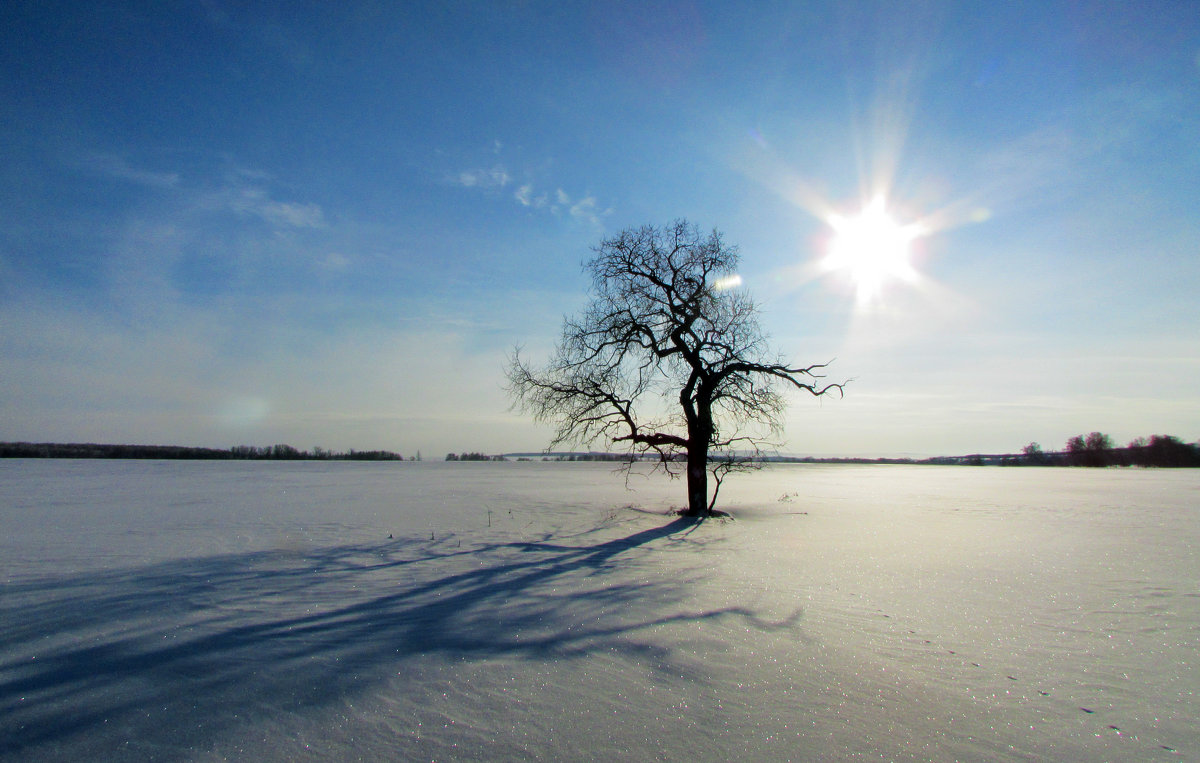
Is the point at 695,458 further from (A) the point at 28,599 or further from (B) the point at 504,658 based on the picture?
(A) the point at 28,599

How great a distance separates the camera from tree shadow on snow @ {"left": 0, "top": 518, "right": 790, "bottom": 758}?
3.86 metres

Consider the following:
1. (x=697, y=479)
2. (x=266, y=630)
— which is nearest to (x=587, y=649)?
(x=266, y=630)

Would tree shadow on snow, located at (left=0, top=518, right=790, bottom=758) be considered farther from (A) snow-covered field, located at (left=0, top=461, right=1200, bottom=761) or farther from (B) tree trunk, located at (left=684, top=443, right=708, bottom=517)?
(B) tree trunk, located at (left=684, top=443, right=708, bottom=517)

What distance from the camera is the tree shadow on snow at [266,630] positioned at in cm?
386

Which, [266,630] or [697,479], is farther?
[697,479]

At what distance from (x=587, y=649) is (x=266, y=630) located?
3.07m

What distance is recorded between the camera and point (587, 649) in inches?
208

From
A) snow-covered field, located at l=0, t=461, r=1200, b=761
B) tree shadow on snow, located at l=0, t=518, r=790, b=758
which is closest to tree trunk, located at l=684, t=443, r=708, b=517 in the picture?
snow-covered field, located at l=0, t=461, r=1200, b=761

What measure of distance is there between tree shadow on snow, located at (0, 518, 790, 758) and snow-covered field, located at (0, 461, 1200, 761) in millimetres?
32

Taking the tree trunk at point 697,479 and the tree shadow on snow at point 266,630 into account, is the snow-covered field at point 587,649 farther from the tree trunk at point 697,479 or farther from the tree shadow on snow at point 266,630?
the tree trunk at point 697,479

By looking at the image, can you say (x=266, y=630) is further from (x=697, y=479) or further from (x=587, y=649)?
(x=697, y=479)

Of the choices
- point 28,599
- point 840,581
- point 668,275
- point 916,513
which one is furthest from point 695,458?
point 28,599

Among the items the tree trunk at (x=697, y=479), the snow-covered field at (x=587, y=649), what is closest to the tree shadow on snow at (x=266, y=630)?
the snow-covered field at (x=587, y=649)

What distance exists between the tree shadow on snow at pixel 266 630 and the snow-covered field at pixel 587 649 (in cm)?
3
